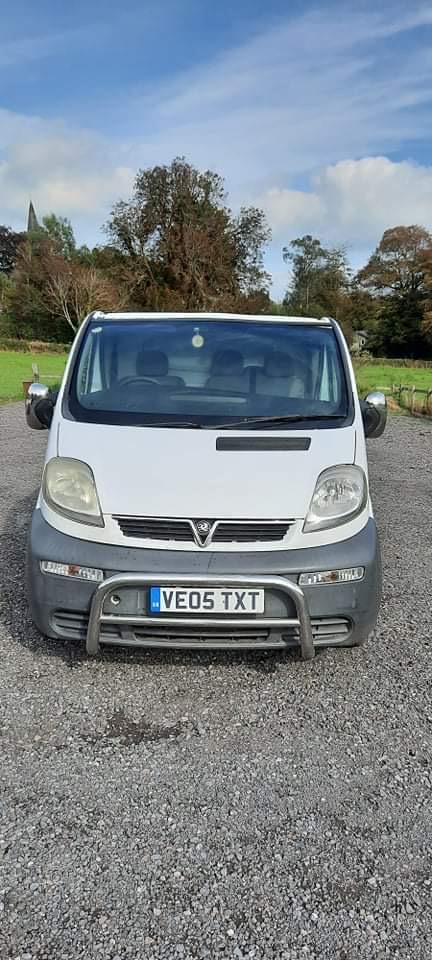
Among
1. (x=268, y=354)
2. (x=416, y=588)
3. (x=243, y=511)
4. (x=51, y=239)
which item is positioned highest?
(x=51, y=239)

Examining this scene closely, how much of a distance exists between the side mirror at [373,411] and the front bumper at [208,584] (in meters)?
1.25

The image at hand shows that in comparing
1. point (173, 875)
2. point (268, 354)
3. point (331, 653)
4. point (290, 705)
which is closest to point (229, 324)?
point (268, 354)

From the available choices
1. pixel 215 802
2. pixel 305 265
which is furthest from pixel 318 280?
pixel 215 802

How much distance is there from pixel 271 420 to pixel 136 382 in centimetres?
84

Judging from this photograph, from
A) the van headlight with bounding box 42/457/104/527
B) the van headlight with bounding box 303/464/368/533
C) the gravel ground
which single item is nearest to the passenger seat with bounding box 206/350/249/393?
the van headlight with bounding box 303/464/368/533

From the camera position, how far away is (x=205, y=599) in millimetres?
2725

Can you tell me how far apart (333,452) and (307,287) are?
72.4 m

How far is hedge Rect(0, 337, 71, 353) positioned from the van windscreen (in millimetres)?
45969

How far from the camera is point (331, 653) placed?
136 inches

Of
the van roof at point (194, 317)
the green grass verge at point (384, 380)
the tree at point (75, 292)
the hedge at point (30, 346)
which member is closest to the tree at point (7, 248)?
the tree at point (75, 292)

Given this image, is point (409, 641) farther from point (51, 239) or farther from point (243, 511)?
point (51, 239)

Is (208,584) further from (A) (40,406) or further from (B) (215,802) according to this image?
(A) (40,406)

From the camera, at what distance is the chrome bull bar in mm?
2713

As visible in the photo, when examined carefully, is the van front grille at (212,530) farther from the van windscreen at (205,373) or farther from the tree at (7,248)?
the tree at (7,248)
